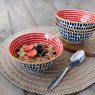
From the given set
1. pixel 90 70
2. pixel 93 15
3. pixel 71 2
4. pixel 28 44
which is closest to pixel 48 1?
pixel 71 2

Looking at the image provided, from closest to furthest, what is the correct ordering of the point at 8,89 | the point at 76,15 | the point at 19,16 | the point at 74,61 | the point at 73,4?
the point at 8,89 → the point at 74,61 → the point at 76,15 → the point at 19,16 → the point at 73,4

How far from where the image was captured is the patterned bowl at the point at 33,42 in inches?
24.2

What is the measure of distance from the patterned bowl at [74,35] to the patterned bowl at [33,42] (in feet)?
0.19

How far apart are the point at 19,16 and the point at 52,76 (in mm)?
523

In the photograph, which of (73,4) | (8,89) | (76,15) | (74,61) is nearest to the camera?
(8,89)

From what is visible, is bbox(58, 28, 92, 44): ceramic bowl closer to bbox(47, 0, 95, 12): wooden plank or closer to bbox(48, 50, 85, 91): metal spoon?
bbox(48, 50, 85, 91): metal spoon

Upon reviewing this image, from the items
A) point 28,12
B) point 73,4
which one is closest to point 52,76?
point 28,12

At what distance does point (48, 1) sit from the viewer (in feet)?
4.24

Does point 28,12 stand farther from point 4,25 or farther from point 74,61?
point 74,61

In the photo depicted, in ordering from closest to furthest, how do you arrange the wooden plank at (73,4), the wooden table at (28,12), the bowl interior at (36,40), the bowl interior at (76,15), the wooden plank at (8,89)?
the wooden plank at (8,89) → the bowl interior at (36,40) → the bowl interior at (76,15) → the wooden table at (28,12) → the wooden plank at (73,4)

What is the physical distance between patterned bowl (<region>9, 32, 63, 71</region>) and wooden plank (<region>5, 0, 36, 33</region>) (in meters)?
0.20

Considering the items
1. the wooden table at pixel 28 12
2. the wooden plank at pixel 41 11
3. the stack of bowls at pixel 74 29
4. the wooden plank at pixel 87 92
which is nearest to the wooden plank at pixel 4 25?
the wooden table at pixel 28 12

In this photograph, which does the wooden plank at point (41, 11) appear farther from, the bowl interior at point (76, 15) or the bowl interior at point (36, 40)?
the bowl interior at point (36, 40)

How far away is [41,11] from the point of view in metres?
1.13
